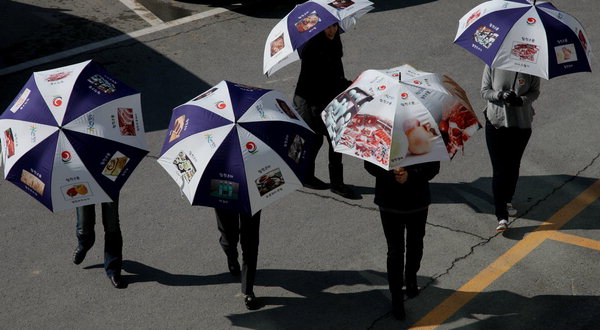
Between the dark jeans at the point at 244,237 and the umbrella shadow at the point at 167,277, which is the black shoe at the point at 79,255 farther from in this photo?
the dark jeans at the point at 244,237

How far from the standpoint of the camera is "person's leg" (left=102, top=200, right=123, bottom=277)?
22.9 ft

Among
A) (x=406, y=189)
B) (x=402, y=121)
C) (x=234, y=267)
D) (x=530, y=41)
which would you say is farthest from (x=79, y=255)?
(x=530, y=41)

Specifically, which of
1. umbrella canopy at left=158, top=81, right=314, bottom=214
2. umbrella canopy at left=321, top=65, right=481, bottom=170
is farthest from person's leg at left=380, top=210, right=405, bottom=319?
umbrella canopy at left=158, top=81, right=314, bottom=214

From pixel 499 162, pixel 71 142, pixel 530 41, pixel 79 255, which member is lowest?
pixel 79 255

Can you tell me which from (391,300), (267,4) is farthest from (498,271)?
(267,4)

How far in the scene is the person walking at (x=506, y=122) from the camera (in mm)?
7371

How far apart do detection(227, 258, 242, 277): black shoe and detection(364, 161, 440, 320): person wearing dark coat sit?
148 cm

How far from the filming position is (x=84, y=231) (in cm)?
727

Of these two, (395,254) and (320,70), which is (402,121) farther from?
(320,70)

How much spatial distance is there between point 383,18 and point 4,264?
728 cm

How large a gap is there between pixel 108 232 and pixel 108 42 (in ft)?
18.9

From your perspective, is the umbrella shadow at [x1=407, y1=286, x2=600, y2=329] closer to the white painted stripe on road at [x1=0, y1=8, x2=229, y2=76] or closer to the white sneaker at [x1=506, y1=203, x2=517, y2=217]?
the white sneaker at [x1=506, y1=203, x2=517, y2=217]

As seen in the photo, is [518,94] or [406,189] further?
[518,94]

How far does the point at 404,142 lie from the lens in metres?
5.91
